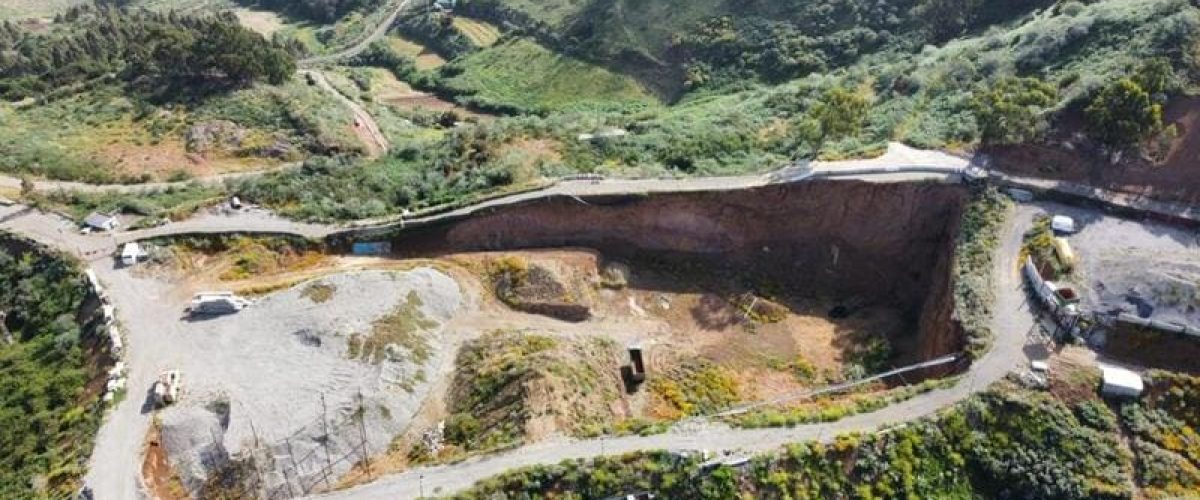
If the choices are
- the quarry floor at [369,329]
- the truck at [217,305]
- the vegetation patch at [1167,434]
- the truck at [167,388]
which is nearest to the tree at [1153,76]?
the vegetation patch at [1167,434]

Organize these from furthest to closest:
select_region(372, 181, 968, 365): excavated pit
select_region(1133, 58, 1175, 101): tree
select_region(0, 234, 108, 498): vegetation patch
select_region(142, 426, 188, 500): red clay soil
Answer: select_region(372, 181, 968, 365): excavated pit, select_region(1133, 58, 1175, 101): tree, select_region(0, 234, 108, 498): vegetation patch, select_region(142, 426, 188, 500): red clay soil

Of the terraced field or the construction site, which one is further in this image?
the terraced field

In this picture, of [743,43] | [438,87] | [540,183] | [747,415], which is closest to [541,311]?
[540,183]

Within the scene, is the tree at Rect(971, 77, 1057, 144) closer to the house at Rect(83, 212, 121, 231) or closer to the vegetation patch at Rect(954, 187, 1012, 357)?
the vegetation patch at Rect(954, 187, 1012, 357)

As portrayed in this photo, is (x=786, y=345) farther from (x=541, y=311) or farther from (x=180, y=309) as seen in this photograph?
(x=180, y=309)

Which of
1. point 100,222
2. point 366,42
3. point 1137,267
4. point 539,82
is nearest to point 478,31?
point 366,42

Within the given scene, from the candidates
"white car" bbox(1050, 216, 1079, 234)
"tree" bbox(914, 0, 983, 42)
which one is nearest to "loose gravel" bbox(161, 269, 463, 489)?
"white car" bbox(1050, 216, 1079, 234)
